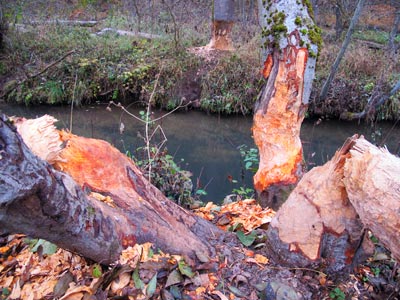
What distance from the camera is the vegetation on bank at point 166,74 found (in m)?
7.54

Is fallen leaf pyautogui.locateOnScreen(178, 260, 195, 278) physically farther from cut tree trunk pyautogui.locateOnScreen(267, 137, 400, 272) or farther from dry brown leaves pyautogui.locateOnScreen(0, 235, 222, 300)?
cut tree trunk pyautogui.locateOnScreen(267, 137, 400, 272)

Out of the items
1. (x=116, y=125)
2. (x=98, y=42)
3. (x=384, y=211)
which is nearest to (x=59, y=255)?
(x=384, y=211)

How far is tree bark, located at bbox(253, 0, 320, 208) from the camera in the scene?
2.68m

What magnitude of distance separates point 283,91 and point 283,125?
30 cm

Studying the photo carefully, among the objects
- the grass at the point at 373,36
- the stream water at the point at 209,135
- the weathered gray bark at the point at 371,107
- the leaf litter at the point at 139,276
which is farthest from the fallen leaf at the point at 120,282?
the grass at the point at 373,36

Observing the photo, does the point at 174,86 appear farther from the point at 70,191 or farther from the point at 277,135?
the point at 70,191

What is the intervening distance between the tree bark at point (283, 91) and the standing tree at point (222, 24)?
5.53m

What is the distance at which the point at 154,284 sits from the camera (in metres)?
1.47

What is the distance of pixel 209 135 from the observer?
280 inches

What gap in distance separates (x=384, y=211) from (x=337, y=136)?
602 centimetres

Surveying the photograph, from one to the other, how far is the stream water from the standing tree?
1.96m

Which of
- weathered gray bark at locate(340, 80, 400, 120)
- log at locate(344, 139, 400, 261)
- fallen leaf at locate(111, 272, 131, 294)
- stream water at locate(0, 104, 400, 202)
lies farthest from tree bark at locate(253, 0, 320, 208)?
weathered gray bark at locate(340, 80, 400, 120)

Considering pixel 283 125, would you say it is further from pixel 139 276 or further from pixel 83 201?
pixel 83 201

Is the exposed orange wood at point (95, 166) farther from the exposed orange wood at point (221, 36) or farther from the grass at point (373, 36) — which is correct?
the grass at point (373, 36)
